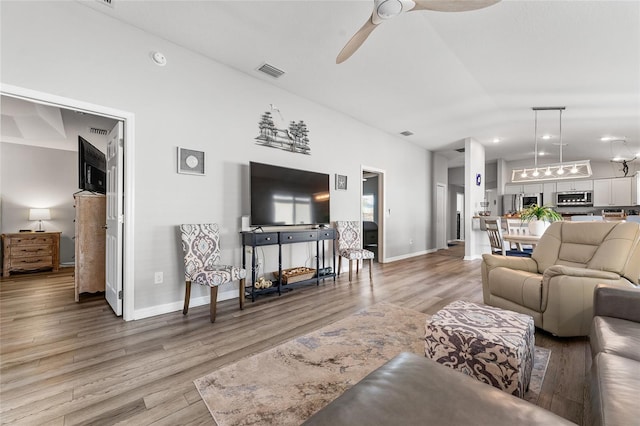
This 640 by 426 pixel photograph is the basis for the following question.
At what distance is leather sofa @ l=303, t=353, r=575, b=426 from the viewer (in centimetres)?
75

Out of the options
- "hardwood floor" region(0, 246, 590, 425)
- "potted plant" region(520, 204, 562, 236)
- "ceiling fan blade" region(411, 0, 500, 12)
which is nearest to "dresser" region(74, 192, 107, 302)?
"hardwood floor" region(0, 246, 590, 425)

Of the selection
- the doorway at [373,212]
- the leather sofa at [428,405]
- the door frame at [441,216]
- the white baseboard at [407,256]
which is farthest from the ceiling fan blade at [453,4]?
the door frame at [441,216]

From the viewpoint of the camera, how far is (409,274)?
4633 millimetres

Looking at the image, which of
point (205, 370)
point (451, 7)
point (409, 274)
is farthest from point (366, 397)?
point (409, 274)

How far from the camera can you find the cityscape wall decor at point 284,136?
370 centimetres

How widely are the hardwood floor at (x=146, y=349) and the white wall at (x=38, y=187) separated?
6.53 ft

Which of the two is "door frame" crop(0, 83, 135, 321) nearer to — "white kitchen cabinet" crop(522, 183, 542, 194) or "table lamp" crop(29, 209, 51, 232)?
"table lamp" crop(29, 209, 51, 232)

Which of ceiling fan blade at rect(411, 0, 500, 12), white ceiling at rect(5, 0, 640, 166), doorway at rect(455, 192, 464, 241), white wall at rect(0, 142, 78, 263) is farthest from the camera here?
doorway at rect(455, 192, 464, 241)

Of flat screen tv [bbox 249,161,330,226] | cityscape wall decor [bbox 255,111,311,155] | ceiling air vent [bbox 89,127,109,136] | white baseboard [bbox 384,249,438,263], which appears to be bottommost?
white baseboard [bbox 384,249,438,263]

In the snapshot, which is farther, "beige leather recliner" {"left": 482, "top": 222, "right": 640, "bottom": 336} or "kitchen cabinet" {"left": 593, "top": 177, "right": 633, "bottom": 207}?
"kitchen cabinet" {"left": 593, "top": 177, "right": 633, "bottom": 207}

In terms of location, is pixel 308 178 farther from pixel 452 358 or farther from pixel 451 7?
pixel 452 358

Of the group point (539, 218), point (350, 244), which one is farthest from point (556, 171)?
point (350, 244)

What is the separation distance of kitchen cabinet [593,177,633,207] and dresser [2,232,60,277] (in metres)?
A: 13.2

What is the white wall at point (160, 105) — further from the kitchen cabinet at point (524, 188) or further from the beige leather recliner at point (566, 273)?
the kitchen cabinet at point (524, 188)
